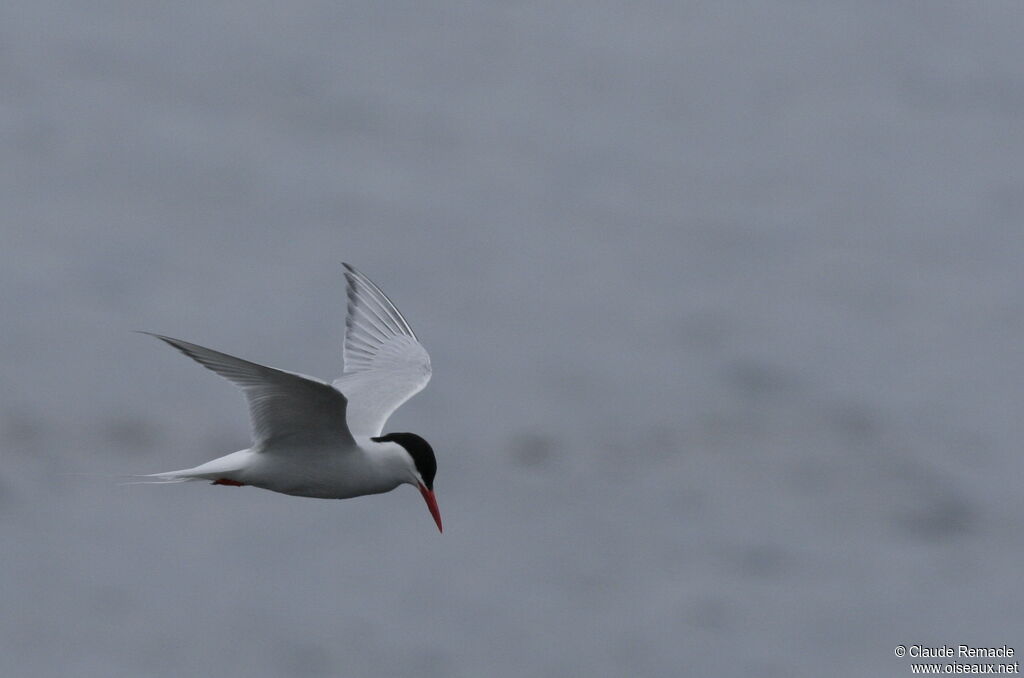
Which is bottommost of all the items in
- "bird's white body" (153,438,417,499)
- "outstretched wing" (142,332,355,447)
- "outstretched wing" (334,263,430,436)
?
"bird's white body" (153,438,417,499)

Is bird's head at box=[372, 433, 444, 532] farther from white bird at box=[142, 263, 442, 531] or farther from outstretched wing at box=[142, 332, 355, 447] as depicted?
outstretched wing at box=[142, 332, 355, 447]

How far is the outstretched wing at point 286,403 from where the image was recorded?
7.06 m

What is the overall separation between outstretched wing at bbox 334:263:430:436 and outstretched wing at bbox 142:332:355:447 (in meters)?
1.06

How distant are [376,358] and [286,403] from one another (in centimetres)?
203

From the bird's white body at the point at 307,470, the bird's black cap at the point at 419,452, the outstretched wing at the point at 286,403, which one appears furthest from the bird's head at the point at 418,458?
the outstretched wing at the point at 286,403

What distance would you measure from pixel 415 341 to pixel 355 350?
1.23ft

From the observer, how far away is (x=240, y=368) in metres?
7.07

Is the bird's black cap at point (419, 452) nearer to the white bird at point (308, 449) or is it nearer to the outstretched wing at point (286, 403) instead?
the white bird at point (308, 449)

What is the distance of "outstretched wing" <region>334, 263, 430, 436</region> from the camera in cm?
918

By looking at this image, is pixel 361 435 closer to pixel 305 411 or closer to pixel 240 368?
pixel 305 411

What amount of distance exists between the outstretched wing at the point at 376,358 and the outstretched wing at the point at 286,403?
106cm

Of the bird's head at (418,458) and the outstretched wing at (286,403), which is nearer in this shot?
the outstretched wing at (286,403)

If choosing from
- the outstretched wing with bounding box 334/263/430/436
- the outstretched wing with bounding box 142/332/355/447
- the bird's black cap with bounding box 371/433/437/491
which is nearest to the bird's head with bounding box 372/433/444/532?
the bird's black cap with bounding box 371/433/437/491

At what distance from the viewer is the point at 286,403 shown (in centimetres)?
767
